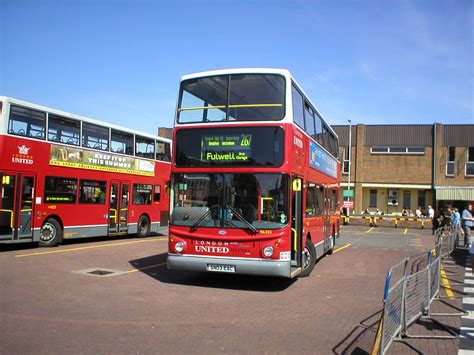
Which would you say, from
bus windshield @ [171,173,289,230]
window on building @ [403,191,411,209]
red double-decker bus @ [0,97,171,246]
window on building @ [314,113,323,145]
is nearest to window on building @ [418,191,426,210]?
window on building @ [403,191,411,209]

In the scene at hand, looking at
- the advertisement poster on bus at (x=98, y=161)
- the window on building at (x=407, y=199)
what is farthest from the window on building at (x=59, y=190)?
the window on building at (x=407, y=199)

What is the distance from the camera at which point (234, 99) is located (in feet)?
32.3

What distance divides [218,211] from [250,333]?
3482 millimetres

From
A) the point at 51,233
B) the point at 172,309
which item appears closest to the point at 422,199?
the point at 51,233

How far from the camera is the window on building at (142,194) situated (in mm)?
20094

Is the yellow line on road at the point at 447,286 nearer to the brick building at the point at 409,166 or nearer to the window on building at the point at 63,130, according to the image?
the window on building at the point at 63,130

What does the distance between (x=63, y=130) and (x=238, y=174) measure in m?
9.12

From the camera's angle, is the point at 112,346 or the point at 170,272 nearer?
the point at 112,346

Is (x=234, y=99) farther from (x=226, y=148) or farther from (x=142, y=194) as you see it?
(x=142, y=194)

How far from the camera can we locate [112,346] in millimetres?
5652

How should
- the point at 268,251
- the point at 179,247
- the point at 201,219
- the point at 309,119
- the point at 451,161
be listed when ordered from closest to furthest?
1. the point at 268,251
2. the point at 201,219
3. the point at 179,247
4. the point at 309,119
5. the point at 451,161

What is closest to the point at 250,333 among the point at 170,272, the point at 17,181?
the point at 170,272

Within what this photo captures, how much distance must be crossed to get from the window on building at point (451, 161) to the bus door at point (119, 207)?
3466 centimetres

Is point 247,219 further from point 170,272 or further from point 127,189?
point 127,189
